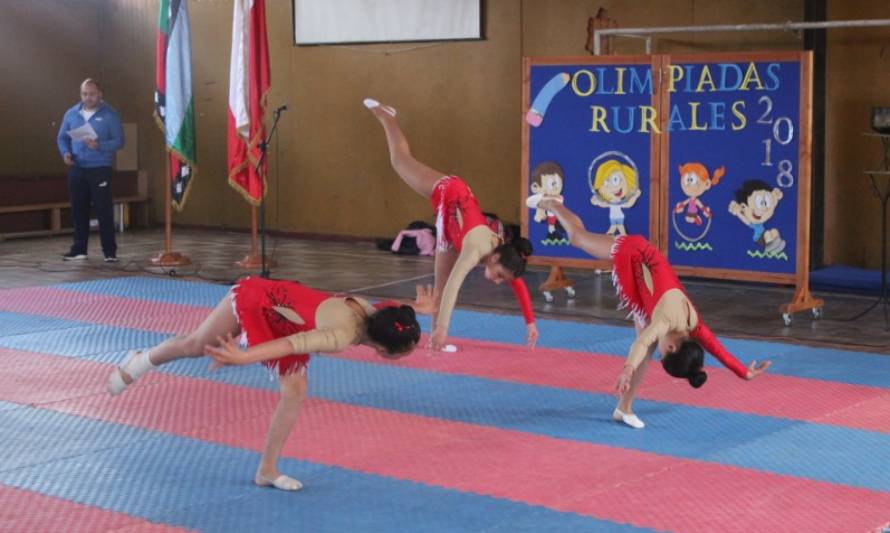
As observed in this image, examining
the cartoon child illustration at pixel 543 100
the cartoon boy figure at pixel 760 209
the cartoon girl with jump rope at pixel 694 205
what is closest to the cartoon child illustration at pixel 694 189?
Answer: the cartoon girl with jump rope at pixel 694 205

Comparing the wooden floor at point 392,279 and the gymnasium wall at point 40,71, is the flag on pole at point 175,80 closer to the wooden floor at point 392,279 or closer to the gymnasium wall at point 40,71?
the wooden floor at point 392,279

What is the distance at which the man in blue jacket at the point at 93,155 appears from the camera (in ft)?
42.0

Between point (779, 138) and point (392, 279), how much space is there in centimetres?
391

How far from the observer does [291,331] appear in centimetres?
533

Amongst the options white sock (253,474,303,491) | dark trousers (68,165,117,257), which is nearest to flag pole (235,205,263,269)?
dark trousers (68,165,117,257)

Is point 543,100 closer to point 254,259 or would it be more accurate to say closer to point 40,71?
point 254,259

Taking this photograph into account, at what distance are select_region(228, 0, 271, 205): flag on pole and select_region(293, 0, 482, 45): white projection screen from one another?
7.40ft

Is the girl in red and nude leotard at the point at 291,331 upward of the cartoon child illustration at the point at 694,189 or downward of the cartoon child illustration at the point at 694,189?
downward

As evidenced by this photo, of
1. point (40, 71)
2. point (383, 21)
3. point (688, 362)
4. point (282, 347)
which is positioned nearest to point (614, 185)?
point (688, 362)

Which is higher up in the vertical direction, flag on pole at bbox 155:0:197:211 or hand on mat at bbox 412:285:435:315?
flag on pole at bbox 155:0:197:211

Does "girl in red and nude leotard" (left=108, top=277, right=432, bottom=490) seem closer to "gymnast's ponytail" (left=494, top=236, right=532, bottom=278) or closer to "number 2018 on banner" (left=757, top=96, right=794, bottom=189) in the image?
"gymnast's ponytail" (left=494, top=236, right=532, bottom=278)

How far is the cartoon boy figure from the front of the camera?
9.51m

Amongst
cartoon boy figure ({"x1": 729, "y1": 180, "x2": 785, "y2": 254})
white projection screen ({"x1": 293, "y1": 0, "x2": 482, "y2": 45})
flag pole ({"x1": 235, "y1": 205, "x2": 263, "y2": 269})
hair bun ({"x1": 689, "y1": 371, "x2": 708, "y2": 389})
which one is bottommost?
hair bun ({"x1": 689, "y1": 371, "x2": 708, "y2": 389})

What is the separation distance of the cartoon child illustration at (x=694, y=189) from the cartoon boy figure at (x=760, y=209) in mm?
250
